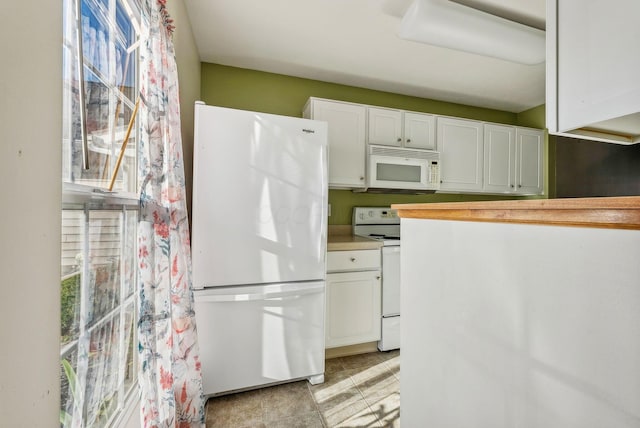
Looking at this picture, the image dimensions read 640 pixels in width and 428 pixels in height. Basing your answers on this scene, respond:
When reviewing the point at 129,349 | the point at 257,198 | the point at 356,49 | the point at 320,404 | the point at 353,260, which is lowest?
the point at 320,404

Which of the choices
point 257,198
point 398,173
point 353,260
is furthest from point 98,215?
point 398,173

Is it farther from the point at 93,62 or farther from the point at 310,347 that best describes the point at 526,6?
the point at 310,347

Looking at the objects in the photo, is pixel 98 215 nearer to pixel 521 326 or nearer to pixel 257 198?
pixel 257 198

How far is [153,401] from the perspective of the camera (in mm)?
1002

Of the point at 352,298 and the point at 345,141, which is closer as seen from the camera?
the point at 352,298

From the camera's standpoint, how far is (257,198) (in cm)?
166

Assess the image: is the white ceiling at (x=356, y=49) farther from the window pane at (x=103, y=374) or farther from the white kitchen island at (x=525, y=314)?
the window pane at (x=103, y=374)

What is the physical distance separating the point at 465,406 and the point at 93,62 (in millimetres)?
1553

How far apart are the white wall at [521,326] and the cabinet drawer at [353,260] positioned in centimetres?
115

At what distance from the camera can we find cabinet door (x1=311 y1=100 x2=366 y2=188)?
2414 mm

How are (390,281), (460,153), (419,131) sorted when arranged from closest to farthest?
(390,281), (419,131), (460,153)

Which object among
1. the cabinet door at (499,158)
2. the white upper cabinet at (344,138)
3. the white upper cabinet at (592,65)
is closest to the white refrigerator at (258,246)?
the white upper cabinet at (344,138)

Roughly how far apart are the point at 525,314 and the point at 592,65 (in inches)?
39.0

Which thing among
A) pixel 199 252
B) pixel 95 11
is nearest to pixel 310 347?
pixel 199 252
